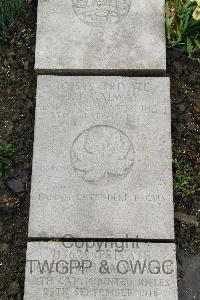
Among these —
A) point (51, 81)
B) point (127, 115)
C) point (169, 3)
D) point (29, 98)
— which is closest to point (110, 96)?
point (127, 115)

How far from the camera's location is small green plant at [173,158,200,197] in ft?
13.3

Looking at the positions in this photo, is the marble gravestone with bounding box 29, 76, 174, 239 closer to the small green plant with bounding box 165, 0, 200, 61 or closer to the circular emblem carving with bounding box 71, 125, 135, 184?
the circular emblem carving with bounding box 71, 125, 135, 184

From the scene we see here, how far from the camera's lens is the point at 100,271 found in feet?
11.6

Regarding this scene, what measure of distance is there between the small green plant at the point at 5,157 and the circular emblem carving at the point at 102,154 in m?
0.56

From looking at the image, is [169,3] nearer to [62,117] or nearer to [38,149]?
[62,117]

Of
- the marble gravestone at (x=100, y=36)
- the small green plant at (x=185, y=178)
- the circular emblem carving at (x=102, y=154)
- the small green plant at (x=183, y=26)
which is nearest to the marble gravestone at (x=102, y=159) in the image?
the circular emblem carving at (x=102, y=154)

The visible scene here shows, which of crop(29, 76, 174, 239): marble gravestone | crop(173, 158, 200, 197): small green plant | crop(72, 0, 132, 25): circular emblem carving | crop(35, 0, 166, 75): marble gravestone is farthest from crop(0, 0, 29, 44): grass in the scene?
crop(173, 158, 200, 197): small green plant

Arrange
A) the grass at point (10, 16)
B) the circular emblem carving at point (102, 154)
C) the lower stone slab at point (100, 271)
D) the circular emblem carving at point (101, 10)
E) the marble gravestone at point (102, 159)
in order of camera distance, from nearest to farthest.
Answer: the lower stone slab at point (100, 271) → the marble gravestone at point (102, 159) → the circular emblem carving at point (102, 154) → the circular emblem carving at point (101, 10) → the grass at point (10, 16)

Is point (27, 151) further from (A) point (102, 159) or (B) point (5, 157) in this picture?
(A) point (102, 159)

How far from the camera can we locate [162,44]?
4.22 meters

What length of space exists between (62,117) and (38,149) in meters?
0.32

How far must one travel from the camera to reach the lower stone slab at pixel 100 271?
350 cm

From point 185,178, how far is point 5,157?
1.47 metres

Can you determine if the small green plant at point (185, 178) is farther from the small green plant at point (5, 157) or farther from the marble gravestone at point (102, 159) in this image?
the small green plant at point (5, 157)
